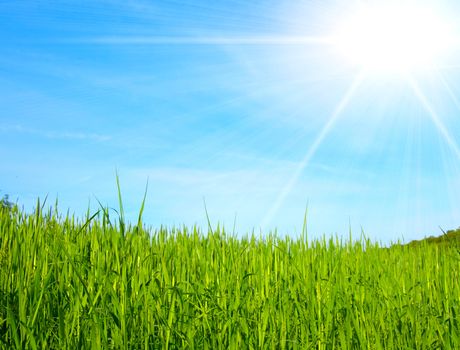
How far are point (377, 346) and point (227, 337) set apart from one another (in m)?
1.05

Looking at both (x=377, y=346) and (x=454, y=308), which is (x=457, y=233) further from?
(x=377, y=346)

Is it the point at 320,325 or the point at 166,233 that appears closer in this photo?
the point at 320,325

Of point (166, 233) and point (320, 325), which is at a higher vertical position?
point (166, 233)

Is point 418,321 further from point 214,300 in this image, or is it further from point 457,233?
point 457,233

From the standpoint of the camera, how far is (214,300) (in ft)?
11.4

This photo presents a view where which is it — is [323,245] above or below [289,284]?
above

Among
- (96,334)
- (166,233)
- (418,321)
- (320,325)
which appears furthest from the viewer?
(166,233)

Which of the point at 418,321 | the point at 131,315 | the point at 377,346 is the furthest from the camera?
the point at 418,321

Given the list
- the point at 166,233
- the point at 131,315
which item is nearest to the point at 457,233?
the point at 166,233

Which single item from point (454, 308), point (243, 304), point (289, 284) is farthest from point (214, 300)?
point (454, 308)

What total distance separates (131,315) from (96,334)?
0.31m

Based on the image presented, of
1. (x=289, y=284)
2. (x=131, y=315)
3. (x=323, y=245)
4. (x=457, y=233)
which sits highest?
(x=457, y=233)

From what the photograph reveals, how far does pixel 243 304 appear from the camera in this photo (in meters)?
3.50

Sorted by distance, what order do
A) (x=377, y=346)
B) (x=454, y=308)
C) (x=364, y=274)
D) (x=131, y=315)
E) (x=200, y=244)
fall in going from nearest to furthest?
(x=131, y=315) → (x=377, y=346) → (x=454, y=308) → (x=364, y=274) → (x=200, y=244)
